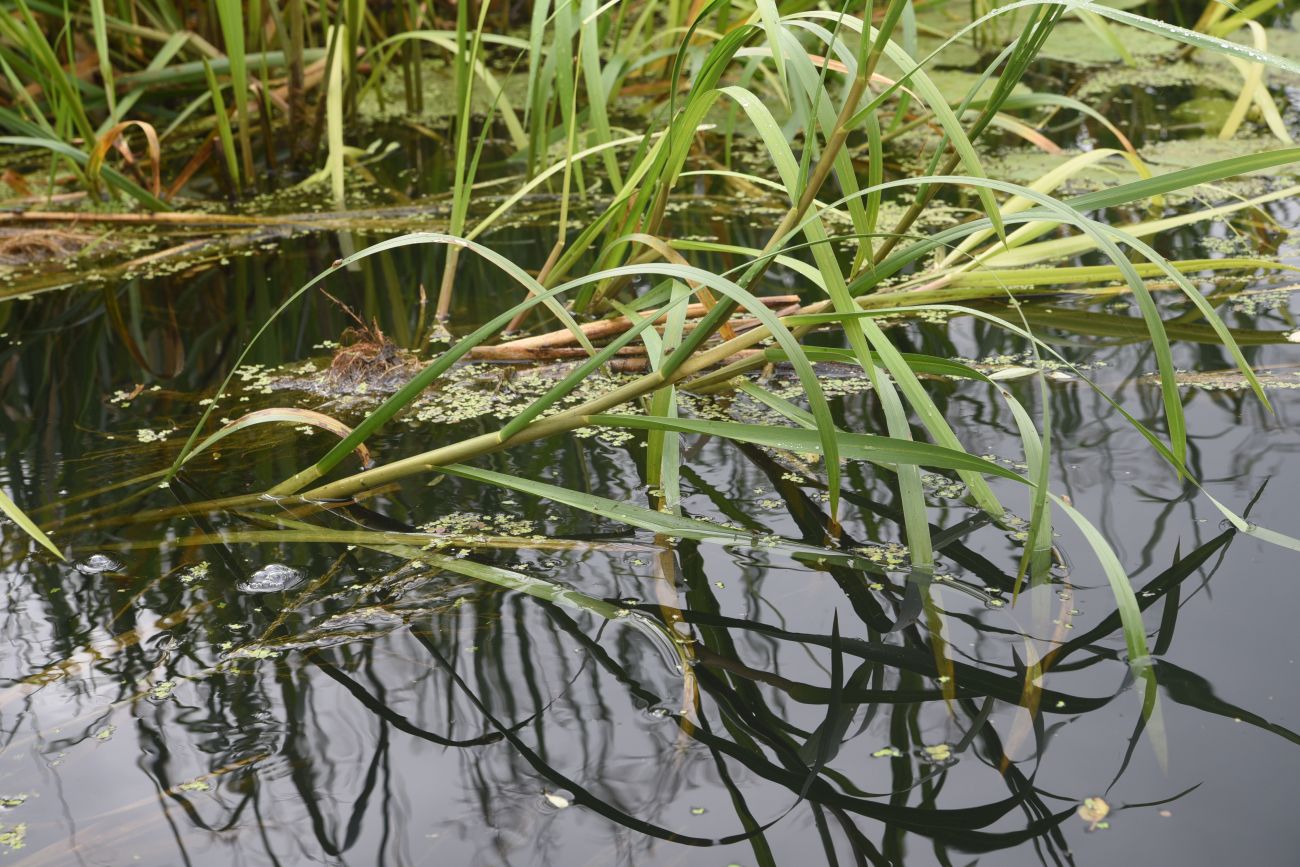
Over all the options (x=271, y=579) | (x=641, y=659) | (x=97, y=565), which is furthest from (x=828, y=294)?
(x=97, y=565)

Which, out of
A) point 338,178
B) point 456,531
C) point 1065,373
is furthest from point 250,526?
point 338,178

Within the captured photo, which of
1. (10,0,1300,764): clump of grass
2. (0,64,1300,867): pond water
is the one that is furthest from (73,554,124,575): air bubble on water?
(10,0,1300,764): clump of grass

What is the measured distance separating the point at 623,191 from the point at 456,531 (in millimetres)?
439

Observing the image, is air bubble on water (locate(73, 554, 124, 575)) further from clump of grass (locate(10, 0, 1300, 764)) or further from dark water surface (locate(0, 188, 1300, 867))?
clump of grass (locate(10, 0, 1300, 764))

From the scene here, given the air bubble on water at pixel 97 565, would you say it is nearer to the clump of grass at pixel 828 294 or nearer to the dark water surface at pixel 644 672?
the dark water surface at pixel 644 672

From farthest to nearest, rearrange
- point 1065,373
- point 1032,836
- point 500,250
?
point 500,250 → point 1065,373 → point 1032,836

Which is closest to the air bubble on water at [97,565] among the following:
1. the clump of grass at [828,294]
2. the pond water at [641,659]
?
the pond water at [641,659]

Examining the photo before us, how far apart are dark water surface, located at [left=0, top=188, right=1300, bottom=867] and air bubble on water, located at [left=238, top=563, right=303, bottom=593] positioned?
0.01 metres

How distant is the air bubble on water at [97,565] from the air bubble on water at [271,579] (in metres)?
0.14

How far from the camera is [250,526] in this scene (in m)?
1.18

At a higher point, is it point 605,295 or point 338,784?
point 605,295

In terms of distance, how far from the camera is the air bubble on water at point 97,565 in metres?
1.12

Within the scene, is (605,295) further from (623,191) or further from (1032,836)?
(1032,836)

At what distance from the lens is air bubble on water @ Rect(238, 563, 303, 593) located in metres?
1.08
